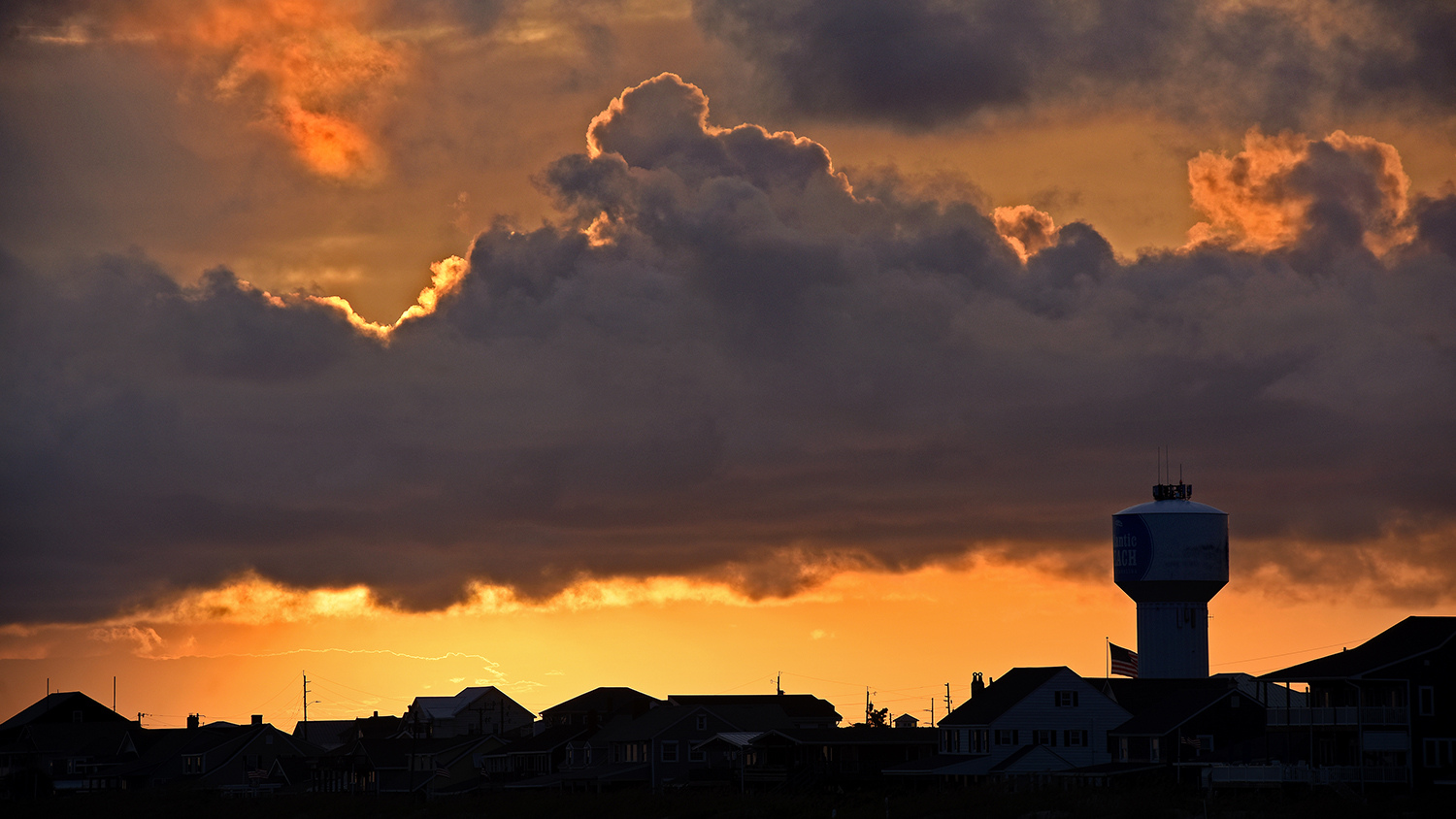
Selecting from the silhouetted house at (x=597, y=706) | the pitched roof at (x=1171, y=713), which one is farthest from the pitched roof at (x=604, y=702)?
the pitched roof at (x=1171, y=713)

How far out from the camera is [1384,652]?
94.7m

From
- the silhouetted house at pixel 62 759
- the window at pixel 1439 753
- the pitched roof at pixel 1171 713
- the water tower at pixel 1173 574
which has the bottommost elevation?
the silhouetted house at pixel 62 759

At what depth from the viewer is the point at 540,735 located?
146 metres

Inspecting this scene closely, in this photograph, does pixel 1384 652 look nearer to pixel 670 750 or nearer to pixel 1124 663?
pixel 1124 663

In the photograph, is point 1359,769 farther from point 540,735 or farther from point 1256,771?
point 540,735

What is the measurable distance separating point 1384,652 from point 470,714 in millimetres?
113003

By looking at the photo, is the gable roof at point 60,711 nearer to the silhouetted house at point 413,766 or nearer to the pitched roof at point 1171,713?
the silhouetted house at point 413,766

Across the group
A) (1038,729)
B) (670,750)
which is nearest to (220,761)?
(670,750)

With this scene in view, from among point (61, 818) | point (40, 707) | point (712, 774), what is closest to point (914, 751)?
point (712, 774)

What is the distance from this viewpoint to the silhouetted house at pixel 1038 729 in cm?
11431

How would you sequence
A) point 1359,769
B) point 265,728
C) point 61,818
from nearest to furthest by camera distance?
point 1359,769, point 61,818, point 265,728

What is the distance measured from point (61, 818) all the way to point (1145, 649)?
89602 mm

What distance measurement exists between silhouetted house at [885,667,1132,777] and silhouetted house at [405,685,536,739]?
74568mm

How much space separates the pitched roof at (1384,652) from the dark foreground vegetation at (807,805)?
291 inches
